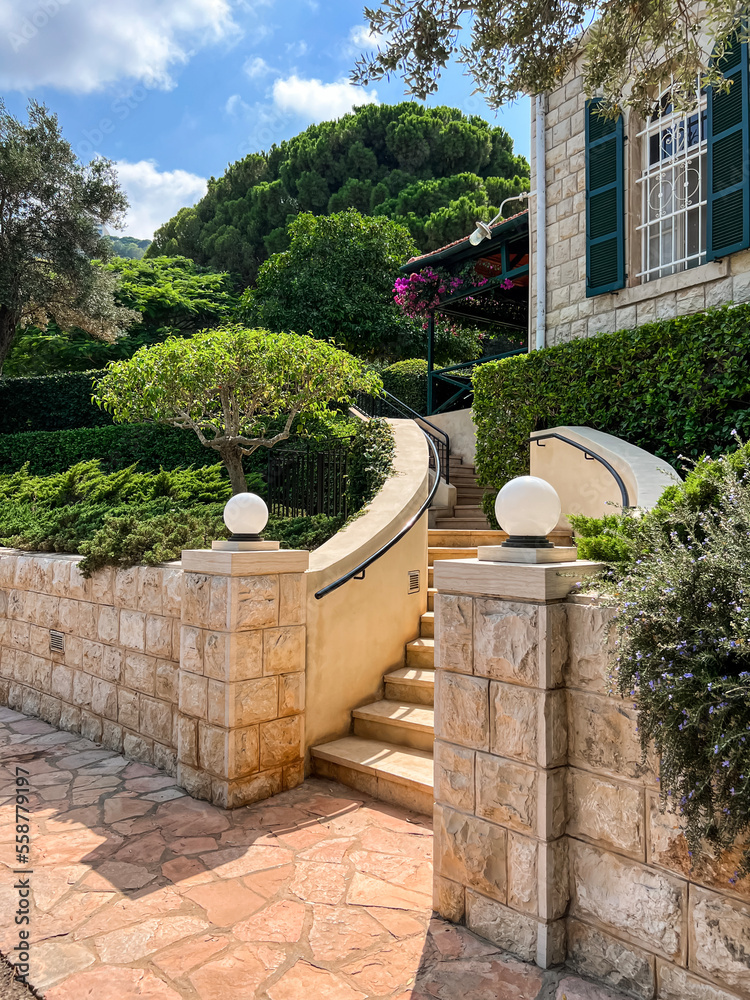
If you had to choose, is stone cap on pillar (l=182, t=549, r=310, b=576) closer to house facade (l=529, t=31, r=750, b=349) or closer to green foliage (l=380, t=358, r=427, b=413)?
house facade (l=529, t=31, r=750, b=349)

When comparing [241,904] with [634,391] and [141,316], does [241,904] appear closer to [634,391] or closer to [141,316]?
[634,391]

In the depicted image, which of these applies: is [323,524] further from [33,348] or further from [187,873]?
[33,348]

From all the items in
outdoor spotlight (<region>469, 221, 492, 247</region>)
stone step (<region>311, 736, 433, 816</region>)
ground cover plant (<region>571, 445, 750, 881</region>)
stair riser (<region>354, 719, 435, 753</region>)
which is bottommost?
stone step (<region>311, 736, 433, 816</region>)

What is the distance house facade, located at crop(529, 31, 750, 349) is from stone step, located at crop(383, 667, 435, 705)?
4525mm

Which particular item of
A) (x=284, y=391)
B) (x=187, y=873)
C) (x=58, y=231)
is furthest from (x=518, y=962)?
(x=58, y=231)

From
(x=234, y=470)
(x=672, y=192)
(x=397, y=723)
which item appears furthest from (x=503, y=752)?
(x=672, y=192)

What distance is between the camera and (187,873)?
111 inches

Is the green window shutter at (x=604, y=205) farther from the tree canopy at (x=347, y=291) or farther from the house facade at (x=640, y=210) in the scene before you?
the tree canopy at (x=347, y=291)

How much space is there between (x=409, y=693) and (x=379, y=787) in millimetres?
837

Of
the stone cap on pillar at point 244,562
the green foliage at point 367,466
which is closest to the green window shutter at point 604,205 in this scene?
the green foliage at point 367,466

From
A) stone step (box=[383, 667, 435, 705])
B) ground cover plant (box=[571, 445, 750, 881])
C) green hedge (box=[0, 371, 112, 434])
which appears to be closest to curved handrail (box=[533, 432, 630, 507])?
stone step (box=[383, 667, 435, 705])

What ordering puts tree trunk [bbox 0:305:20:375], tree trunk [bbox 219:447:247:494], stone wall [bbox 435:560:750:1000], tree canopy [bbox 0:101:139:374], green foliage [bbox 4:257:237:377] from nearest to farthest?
stone wall [bbox 435:560:750:1000], tree trunk [bbox 219:447:247:494], tree canopy [bbox 0:101:139:374], tree trunk [bbox 0:305:20:375], green foliage [bbox 4:257:237:377]

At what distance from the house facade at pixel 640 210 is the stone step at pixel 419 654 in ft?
14.1

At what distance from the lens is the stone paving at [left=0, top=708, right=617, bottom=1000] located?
213 centimetres
